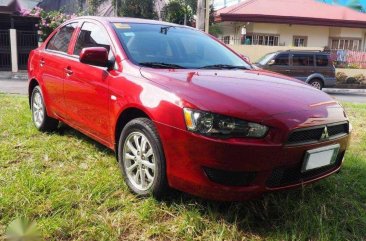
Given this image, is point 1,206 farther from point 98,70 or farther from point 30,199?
point 98,70

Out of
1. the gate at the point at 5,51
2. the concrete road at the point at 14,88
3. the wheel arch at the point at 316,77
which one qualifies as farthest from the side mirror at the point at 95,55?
the gate at the point at 5,51

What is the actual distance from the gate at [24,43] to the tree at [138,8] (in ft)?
30.2

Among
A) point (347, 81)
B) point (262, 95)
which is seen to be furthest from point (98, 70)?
point (347, 81)

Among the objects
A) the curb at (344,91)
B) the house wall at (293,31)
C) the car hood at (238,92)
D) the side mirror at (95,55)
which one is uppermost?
the house wall at (293,31)

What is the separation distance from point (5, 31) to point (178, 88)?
17057 millimetres

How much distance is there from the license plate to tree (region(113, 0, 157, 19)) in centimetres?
2370

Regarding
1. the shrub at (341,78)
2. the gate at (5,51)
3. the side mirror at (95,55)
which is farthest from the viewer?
the shrub at (341,78)

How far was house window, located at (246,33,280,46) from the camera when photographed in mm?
22438

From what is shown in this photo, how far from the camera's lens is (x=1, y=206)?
283cm

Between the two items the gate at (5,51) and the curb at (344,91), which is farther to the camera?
the curb at (344,91)

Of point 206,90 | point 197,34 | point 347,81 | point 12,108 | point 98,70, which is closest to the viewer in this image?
point 206,90

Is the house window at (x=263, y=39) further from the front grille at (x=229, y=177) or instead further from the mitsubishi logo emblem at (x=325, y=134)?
the front grille at (x=229, y=177)

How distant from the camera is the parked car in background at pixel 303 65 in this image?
14.9 metres

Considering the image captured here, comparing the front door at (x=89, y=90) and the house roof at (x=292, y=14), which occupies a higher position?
the house roof at (x=292, y=14)
